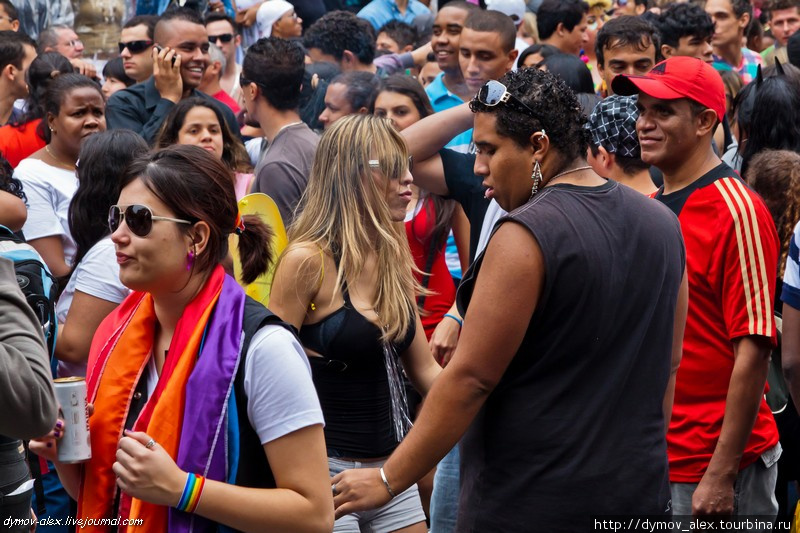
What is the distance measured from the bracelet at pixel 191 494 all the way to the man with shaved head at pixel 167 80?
415cm

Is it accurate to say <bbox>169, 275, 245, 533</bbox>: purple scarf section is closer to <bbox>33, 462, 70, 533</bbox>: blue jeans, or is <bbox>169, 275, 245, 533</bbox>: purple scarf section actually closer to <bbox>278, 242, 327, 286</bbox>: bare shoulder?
<bbox>278, 242, 327, 286</bbox>: bare shoulder

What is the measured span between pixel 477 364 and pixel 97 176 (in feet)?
8.09

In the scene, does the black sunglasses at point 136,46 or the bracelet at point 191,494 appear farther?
the black sunglasses at point 136,46

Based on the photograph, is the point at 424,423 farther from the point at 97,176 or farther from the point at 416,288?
the point at 97,176

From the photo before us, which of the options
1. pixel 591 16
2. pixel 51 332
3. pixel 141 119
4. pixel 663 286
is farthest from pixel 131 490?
pixel 591 16

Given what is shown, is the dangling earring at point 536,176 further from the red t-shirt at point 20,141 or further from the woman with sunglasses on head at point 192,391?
the red t-shirt at point 20,141

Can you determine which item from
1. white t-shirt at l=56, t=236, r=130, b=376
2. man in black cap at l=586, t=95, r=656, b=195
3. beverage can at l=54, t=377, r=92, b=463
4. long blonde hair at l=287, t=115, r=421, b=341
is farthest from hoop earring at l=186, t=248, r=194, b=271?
man in black cap at l=586, t=95, r=656, b=195

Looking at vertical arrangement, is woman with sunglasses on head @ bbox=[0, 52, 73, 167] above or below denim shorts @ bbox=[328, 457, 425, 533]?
above

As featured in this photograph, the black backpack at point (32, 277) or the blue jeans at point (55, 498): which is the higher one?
the black backpack at point (32, 277)

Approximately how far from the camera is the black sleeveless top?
3703 millimetres

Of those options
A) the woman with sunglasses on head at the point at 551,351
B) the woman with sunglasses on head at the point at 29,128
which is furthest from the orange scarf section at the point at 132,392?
the woman with sunglasses on head at the point at 29,128

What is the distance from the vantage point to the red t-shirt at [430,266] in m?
5.23

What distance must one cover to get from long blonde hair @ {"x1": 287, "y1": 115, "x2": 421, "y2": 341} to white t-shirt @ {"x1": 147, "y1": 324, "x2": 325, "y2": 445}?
3.98 ft

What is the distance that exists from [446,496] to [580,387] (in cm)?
174
